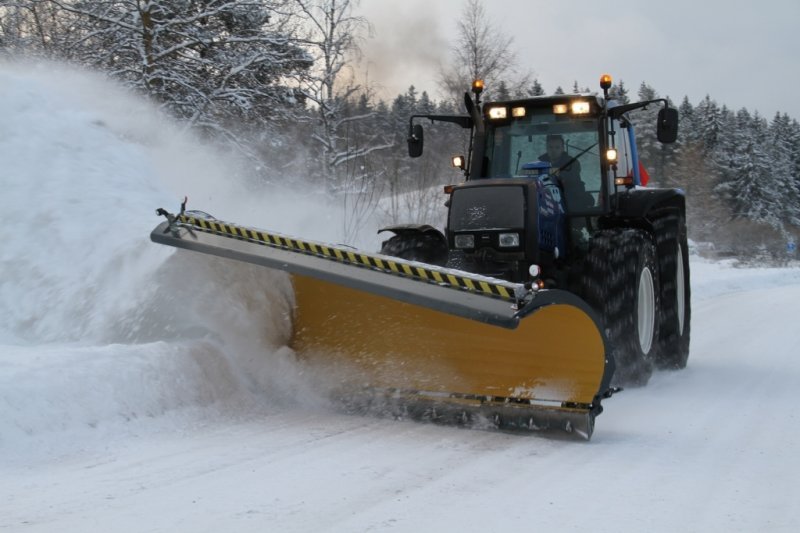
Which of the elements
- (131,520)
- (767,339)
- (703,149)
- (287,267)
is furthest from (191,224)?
(703,149)

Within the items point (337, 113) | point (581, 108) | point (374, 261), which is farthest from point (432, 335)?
point (337, 113)

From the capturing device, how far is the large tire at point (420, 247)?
6613 millimetres

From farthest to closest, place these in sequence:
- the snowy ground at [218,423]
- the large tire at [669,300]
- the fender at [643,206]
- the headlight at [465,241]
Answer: the large tire at [669,300] < the fender at [643,206] < the headlight at [465,241] < the snowy ground at [218,423]

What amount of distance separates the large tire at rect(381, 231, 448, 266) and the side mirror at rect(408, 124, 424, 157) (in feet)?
2.87

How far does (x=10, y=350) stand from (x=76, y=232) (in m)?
1.50

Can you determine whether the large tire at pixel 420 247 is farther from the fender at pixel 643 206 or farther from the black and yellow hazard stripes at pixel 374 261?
the black and yellow hazard stripes at pixel 374 261

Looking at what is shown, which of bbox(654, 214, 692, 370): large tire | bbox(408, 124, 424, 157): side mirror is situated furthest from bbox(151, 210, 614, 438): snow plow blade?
bbox(654, 214, 692, 370): large tire

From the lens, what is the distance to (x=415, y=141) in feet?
23.6

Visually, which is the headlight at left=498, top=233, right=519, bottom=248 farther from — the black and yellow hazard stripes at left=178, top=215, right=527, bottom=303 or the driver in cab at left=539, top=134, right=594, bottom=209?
the black and yellow hazard stripes at left=178, top=215, right=527, bottom=303

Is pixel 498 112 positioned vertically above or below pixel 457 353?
above

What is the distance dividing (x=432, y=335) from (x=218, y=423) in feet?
4.83

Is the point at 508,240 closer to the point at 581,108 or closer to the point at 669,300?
the point at 581,108

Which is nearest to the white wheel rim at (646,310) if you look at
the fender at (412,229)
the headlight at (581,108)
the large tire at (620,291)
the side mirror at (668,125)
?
the large tire at (620,291)

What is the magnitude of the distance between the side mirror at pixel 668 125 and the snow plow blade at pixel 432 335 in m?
2.51
